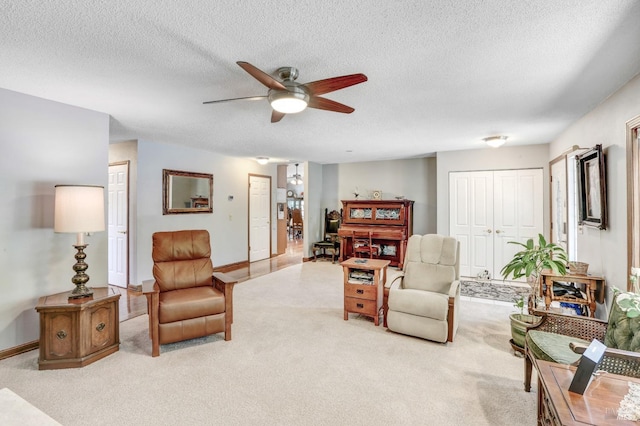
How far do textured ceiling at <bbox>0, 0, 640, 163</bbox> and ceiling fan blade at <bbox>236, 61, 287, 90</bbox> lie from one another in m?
0.18

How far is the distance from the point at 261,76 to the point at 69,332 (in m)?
2.64

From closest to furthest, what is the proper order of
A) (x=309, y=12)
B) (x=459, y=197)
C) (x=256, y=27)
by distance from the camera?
(x=309, y=12) → (x=256, y=27) → (x=459, y=197)

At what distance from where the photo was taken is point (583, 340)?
217 centimetres

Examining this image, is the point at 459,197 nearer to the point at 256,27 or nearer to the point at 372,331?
the point at 372,331

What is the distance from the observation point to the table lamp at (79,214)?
8.71 ft

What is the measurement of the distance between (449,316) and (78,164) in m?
4.09

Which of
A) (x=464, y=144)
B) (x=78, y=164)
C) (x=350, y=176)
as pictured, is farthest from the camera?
(x=350, y=176)

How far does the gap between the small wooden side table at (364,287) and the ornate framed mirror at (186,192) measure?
342 centimetres

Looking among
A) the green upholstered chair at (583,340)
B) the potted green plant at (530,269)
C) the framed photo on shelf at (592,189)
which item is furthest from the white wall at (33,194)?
the framed photo on shelf at (592,189)

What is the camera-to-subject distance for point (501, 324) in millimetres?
3502

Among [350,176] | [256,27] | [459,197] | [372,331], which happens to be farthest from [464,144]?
[256,27]

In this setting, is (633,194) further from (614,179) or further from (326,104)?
(326,104)

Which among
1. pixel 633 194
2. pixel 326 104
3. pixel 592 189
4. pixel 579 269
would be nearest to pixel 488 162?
pixel 592 189

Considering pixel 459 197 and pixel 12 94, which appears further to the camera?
pixel 459 197
